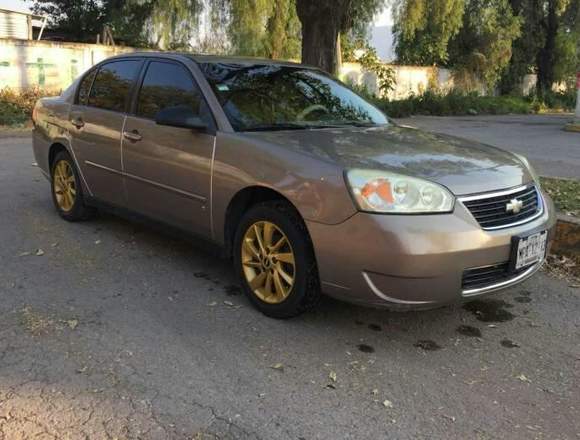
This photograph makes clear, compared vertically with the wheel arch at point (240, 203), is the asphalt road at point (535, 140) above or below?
below

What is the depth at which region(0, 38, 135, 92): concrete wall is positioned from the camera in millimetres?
16281

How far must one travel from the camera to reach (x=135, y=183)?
15.5 ft

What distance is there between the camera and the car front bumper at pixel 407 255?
3.13 m

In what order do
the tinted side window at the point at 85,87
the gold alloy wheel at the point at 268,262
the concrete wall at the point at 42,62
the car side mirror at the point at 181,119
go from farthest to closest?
the concrete wall at the point at 42,62 → the tinted side window at the point at 85,87 → the car side mirror at the point at 181,119 → the gold alloy wheel at the point at 268,262

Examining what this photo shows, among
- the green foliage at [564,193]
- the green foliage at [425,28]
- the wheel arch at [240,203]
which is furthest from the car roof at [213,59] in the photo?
the green foliage at [425,28]

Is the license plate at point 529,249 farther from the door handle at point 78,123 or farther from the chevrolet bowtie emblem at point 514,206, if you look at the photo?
the door handle at point 78,123

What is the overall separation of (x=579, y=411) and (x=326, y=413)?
1.18 meters

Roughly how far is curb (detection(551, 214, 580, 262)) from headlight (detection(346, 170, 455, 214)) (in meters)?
2.29

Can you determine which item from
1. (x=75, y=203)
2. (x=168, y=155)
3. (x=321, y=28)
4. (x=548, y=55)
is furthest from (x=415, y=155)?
(x=548, y=55)

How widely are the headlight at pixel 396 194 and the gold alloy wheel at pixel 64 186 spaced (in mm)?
3392

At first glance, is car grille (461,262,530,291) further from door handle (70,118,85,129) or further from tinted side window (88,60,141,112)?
door handle (70,118,85,129)

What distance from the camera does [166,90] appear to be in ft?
15.1

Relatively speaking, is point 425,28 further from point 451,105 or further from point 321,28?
point 321,28

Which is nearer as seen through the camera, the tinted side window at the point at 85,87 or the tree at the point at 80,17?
the tinted side window at the point at 85,87
